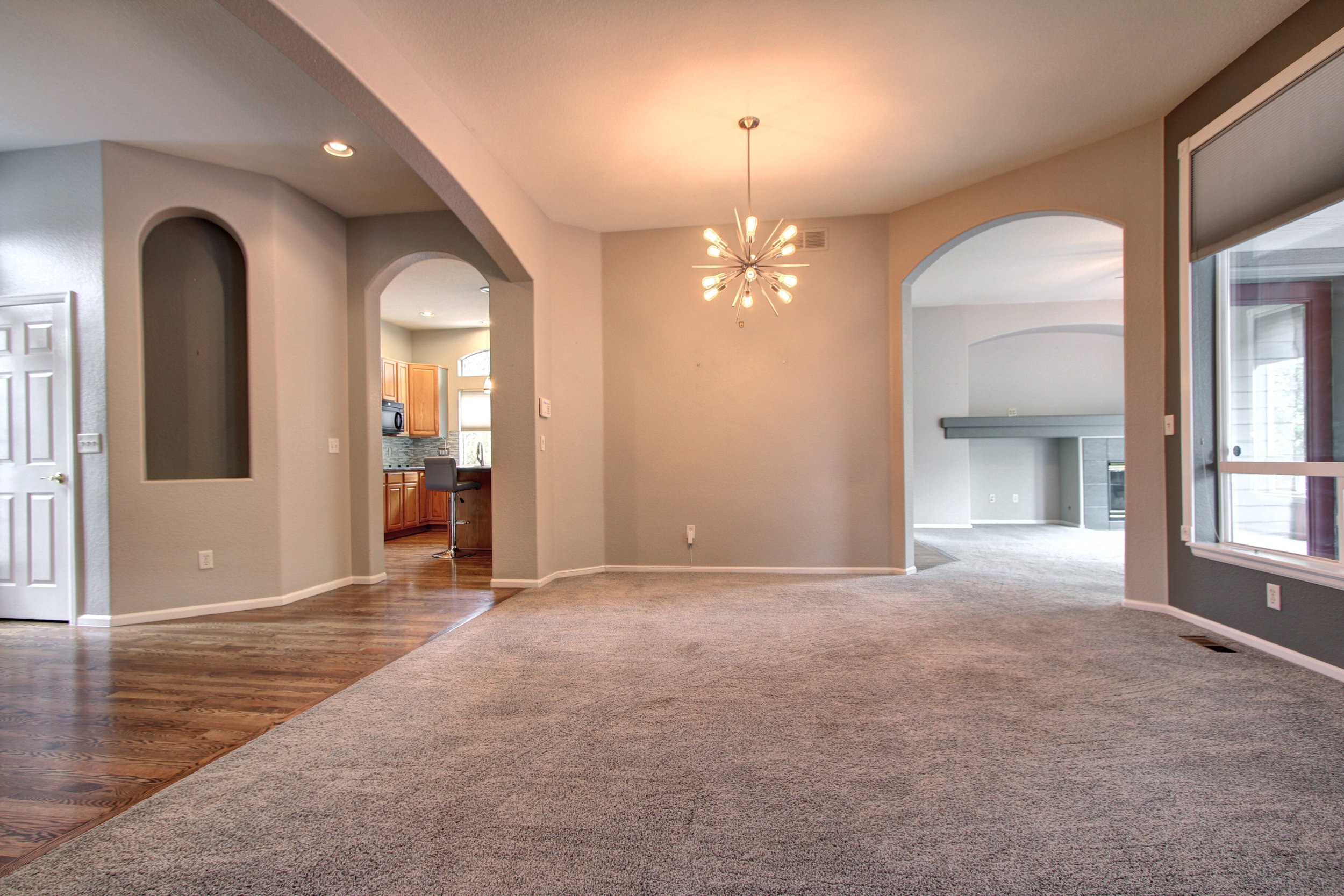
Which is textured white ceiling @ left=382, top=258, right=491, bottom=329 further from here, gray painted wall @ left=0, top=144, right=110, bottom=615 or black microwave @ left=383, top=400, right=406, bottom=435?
gray painted wall @ left=0, top=144, right=110, bottom=615

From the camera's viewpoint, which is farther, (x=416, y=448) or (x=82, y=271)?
(x=416, y=448)

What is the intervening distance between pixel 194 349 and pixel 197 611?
1.74 meters

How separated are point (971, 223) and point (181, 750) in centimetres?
519

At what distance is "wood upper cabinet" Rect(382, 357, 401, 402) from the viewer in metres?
7.54

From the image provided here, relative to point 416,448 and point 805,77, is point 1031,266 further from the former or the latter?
point 416,448

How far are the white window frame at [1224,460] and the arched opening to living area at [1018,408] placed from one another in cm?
328

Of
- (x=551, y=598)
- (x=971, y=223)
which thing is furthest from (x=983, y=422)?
(x=551, y=598)

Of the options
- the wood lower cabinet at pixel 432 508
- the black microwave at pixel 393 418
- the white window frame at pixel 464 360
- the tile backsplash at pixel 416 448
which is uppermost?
the white window frame at pixel 464 360

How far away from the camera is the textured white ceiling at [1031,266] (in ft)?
16.7

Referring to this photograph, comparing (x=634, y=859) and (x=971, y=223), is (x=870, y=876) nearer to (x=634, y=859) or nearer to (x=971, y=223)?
(x=634, y=859)

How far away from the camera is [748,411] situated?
16.0 ft

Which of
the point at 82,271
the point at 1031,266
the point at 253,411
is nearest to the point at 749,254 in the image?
the point at 253,411

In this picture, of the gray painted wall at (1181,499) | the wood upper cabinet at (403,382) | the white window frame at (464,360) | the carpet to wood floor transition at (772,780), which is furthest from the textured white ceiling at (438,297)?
the gray painted wall at (1181,499)

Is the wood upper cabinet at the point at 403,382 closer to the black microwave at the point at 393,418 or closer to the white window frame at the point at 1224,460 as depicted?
the black microwave at the point at 393,418
